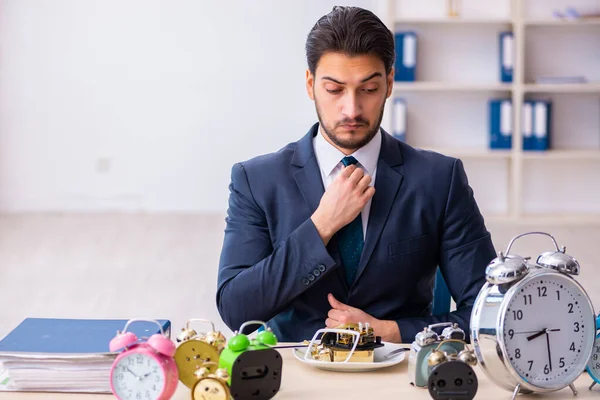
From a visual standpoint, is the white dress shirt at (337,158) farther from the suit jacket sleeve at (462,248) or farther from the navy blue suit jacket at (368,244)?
the suit jacket sleeve at (462,248)

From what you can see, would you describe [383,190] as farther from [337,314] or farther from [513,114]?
[513,114]

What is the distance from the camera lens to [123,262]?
550cm

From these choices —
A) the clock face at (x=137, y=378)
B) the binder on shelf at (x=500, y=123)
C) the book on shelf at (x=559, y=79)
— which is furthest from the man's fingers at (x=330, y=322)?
the book on shelf at (x=559, y=79)

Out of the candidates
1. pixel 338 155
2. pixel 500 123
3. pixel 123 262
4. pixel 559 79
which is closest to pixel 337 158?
pixel 338 155

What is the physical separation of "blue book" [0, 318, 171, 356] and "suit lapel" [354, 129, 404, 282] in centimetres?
55

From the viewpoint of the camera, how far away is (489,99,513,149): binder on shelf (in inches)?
256

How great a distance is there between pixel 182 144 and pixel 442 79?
77.3 inches

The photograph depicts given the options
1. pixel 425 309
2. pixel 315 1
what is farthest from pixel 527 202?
pixel 425 309

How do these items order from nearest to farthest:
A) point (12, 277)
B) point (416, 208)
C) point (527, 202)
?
point (416, 208) → point (12, 277) → point (527, 202)

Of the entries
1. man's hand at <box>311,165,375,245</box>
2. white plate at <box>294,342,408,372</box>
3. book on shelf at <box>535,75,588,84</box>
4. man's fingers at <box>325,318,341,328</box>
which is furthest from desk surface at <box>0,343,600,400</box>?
book on shelf at <box>535,75,588,84</box>

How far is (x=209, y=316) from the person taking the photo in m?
4.34

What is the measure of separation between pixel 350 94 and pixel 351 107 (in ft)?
0.09

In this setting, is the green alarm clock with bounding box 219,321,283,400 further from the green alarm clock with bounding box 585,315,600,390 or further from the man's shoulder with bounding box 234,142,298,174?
the man's shoulder with bounding box 234,142,298,174

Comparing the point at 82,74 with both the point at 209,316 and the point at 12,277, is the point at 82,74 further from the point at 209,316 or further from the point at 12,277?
the point at 209,316
